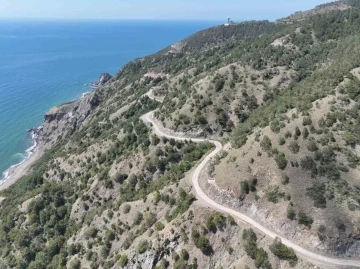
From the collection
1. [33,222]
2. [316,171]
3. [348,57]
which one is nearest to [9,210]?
[33,222]

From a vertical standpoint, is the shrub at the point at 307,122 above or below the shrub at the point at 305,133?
above

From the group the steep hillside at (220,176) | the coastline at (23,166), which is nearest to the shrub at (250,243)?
the steep hillside at (220,176)

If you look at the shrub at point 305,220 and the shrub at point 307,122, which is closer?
the shrub at point 305,220

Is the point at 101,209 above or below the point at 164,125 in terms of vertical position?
below

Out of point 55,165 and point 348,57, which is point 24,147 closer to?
point 55,165

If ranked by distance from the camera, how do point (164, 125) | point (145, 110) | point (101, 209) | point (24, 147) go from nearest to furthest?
point (101, 209), point (164, 125), point (145, 110), point (24, 147)

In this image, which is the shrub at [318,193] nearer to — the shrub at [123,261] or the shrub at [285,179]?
the shrub at [285,179]

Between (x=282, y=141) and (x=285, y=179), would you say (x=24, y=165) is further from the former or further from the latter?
(x=285, y=179)
